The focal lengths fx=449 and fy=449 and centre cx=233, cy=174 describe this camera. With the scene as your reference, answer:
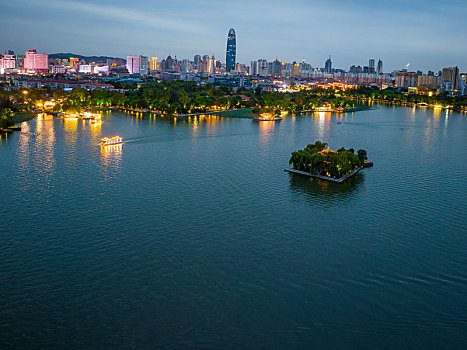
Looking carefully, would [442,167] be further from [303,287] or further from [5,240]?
[5,240]

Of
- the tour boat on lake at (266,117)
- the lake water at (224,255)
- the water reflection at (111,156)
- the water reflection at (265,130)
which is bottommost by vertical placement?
the lake water at (224,255)

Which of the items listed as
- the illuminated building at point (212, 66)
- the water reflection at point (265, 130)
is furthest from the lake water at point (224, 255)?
the illuminated building at point (212, 66)

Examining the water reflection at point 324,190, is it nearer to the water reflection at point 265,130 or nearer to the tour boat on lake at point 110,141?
the water reflection at point 265,130

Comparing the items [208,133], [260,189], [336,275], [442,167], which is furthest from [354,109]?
[336,275]

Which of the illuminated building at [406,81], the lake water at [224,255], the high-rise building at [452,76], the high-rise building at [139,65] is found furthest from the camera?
the high-rise building at [139,65]

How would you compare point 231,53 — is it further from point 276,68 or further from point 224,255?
point 224,255

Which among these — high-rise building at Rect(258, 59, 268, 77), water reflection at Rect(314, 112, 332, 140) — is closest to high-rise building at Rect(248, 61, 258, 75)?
high-rise building at Rect(258, 59, 268, 77)

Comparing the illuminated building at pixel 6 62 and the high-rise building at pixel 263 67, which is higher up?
the high-rise building at pixel 263 67

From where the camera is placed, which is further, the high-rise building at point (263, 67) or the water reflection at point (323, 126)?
the high-rise building at point (263, 67)
